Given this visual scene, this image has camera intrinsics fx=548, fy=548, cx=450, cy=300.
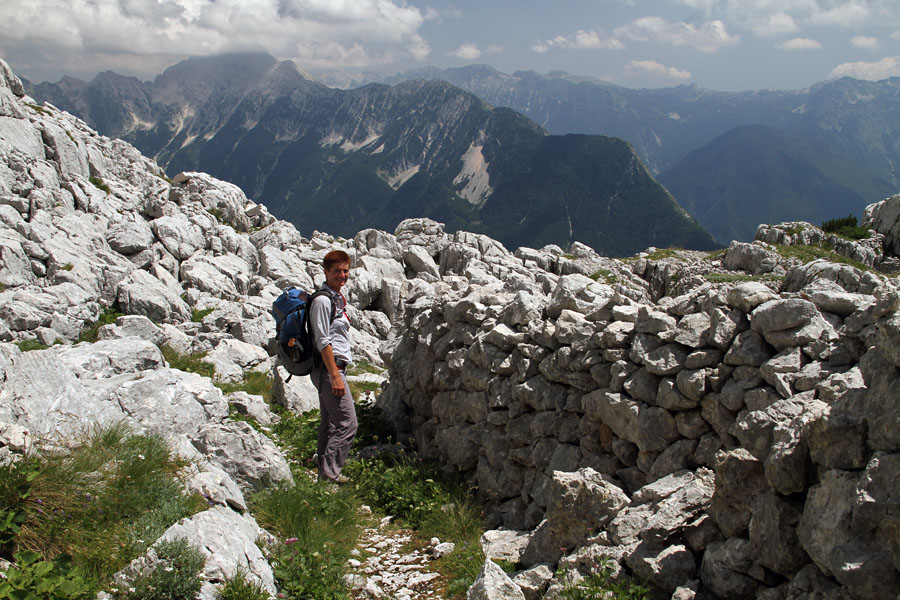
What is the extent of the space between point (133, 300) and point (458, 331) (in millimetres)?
19919

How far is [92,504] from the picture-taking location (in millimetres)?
6066

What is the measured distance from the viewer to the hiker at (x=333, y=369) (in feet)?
31.1

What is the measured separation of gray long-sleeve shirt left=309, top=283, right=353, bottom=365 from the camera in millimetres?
9445

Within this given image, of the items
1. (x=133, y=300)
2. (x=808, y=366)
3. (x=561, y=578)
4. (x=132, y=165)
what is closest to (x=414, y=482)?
(x=561, y=578)

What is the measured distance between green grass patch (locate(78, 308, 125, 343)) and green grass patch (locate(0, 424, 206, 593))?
16.1 metres

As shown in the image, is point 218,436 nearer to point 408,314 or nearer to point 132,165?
point 408,314

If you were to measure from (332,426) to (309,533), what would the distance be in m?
2.47

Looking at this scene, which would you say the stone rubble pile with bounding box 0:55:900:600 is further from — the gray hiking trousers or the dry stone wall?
the gray hiking trousers

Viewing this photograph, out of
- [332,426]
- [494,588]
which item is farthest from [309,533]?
[494,588]

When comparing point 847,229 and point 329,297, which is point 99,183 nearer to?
point 329,297

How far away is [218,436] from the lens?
923cm

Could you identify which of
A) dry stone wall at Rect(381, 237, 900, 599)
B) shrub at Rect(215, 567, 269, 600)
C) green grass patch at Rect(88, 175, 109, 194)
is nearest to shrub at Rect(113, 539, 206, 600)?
shrub at Rect(215, 567, 269, 600)

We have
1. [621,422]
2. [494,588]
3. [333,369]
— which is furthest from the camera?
[333,369]

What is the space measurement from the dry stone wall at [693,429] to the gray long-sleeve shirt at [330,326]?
2.84 m
